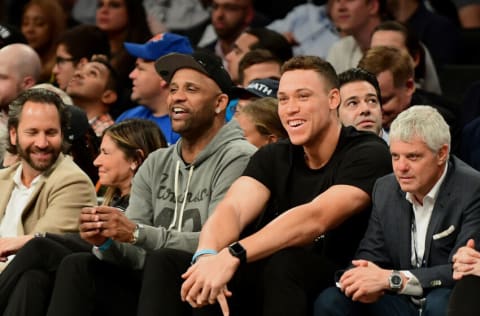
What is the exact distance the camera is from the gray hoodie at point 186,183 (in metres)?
5.27

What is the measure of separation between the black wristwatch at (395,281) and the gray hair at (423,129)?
501 millimetres

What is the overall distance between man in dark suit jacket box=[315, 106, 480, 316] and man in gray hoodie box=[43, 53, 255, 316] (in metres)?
0.81

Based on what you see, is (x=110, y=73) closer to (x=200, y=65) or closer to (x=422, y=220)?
(x=200, y=65)

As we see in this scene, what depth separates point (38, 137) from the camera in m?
5.70

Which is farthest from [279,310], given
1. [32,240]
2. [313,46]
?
[313,46]

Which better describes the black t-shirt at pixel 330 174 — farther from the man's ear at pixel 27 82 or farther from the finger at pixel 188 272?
the man's ear at pixel 27 82

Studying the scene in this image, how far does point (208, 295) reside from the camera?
14.8ft

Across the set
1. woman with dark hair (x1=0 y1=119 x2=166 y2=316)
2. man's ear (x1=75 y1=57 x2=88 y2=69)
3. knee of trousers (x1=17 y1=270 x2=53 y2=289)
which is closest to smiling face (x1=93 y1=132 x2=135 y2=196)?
woman with dark hair (x1=0 y1=119 x2=166 y2=316)

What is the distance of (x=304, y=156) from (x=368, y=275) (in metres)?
0.77

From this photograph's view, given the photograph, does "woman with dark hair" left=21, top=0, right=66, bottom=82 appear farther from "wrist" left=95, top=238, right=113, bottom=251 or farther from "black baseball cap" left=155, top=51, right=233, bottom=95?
"wrist" left=95, top=238, right=113, bottom=251

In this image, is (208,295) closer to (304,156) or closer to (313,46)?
(304,156)

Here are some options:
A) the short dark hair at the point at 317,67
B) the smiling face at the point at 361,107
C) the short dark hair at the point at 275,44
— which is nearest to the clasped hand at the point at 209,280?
the short dark hair at the point at 317,67

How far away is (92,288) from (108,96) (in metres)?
2.71

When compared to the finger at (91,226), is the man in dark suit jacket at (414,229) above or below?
below
